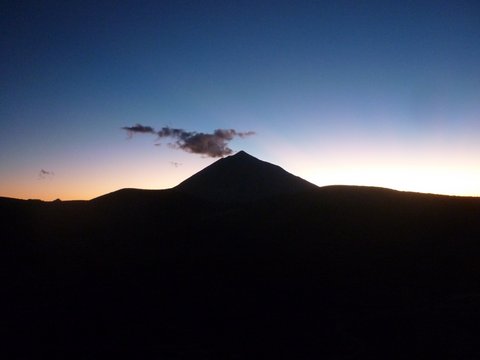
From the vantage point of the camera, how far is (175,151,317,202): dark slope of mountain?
31156 mm

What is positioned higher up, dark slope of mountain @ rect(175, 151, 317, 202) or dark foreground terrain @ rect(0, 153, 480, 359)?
dark slope of mountain @ rect(175, 151, 317, 202)

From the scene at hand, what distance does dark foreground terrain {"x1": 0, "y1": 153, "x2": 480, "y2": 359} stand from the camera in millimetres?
6789

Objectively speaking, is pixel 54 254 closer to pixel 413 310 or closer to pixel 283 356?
pixel 283 356

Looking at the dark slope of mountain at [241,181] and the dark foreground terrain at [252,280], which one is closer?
the dark foreground terrain at [252,280]

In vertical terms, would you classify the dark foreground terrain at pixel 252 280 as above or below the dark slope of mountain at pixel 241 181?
below

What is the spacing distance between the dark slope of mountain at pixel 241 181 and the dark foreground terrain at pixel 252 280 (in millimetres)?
9151

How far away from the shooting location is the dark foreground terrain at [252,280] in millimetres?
6789

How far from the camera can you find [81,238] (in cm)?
1667

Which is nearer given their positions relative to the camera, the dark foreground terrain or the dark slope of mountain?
the dark foreground terrain

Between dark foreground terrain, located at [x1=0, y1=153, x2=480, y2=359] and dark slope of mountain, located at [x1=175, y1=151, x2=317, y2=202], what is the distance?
915 centimetres

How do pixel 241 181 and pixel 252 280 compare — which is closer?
pixel 252 280

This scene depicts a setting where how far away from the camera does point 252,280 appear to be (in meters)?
10.8

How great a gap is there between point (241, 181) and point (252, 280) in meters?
22.5

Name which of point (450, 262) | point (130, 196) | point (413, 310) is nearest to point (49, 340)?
point (413, 310)
